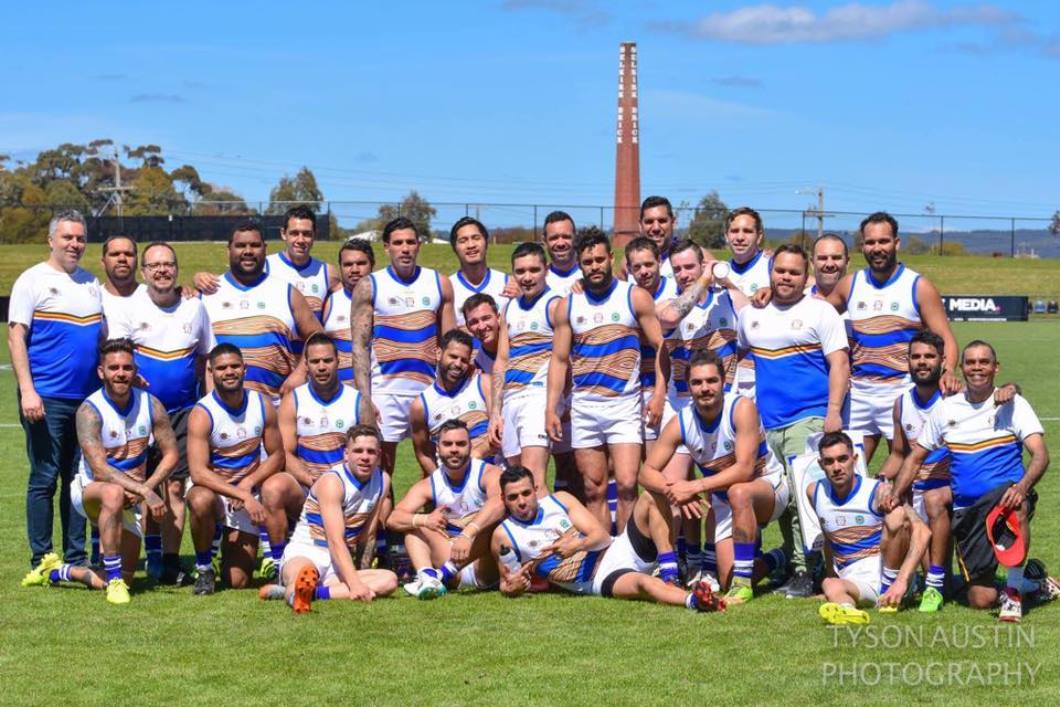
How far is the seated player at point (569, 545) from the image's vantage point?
669 cm

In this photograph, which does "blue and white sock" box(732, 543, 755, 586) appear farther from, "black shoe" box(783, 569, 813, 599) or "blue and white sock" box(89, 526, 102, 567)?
"blue and white sock" box(89, 526, 102, 567)

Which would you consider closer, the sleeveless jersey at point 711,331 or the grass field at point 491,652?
the grass field at point 491,652

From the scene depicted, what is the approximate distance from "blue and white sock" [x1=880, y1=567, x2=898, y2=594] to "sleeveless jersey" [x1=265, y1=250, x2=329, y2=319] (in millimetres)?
3547

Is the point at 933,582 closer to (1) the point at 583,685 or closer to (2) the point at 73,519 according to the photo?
(1) the point at 583,685

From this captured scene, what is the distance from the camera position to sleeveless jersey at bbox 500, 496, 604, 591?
678cm

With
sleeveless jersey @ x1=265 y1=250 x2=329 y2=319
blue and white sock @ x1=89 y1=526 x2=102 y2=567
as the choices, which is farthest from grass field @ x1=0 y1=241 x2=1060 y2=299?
blue and white sock @ x1=89 y1=526 x2=102 y2=567

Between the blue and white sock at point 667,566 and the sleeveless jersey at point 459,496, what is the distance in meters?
0.93

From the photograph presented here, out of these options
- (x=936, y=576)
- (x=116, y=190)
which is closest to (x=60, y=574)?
(x=936, y=576)

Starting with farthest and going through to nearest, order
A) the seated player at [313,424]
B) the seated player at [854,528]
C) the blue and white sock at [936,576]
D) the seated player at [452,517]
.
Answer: the seated player at [313,424] → the seated player at [452,517] → the blue and white sock at [936,576] → the seated player at [854,528]

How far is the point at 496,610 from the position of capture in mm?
6473

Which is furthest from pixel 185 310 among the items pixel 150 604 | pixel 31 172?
pixel 31 172

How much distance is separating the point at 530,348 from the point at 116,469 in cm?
221

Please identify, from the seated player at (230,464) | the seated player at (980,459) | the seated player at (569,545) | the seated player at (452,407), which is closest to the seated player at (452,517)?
the seated player at (569,545)

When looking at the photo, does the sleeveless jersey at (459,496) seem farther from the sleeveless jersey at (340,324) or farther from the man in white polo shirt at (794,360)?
the man in white polo shirt at (794,360)
